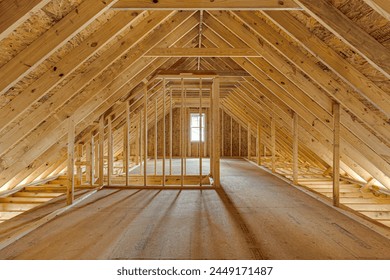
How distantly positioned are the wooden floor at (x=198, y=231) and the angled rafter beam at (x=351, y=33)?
1.61m

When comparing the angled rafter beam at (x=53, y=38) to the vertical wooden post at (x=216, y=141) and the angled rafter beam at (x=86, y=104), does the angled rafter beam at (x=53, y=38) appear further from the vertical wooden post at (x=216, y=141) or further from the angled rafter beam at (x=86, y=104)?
the vertical wooden post at (x=216, y=141)

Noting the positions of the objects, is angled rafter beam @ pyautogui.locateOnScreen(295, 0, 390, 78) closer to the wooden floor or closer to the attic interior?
the attic interior

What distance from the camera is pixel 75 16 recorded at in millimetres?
2693

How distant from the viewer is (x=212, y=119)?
5617 mm

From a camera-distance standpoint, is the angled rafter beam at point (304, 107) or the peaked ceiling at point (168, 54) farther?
the angled rafter beam at point (304, 107)

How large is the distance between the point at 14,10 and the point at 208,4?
1.88 m

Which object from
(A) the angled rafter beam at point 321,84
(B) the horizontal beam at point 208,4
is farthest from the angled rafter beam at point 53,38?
(A) the angled rafter beam at point 321,84

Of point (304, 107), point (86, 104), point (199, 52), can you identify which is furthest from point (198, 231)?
point (304, 107)

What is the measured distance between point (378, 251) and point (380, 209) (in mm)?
2835

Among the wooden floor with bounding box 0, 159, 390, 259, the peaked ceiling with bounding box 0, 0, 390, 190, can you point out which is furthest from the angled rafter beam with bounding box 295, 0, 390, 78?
the wooden floor with bounding box 0, 159, 390, 259

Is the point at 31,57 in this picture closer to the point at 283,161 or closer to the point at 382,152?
the point at 382,152

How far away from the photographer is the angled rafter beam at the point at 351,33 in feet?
8.20
